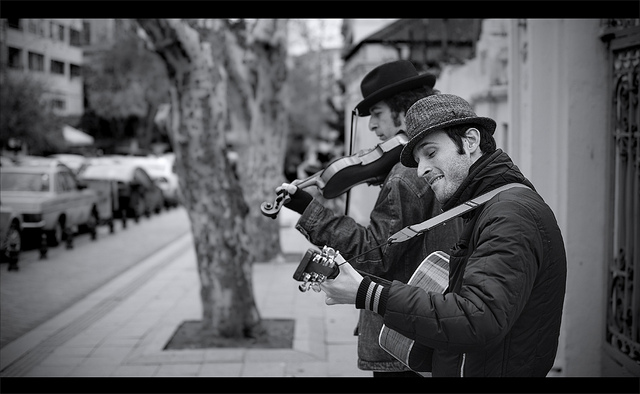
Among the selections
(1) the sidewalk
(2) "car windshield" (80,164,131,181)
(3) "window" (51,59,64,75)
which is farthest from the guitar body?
(3) "window" (51,59,64,75)

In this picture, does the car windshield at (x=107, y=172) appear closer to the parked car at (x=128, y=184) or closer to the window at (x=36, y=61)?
the parked car at (x=128, y=184)

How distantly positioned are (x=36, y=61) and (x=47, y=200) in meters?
5.18

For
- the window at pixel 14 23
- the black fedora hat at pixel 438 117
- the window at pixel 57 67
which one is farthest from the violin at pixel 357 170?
the window at pixel 57 67

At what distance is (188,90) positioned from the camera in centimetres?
768

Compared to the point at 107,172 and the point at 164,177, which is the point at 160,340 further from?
the point at 164,177

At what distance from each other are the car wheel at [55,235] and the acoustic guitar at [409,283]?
45.4 feet

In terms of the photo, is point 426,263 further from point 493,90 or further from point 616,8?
point 493,90

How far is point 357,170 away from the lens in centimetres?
340

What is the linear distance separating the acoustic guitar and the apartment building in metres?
4.62

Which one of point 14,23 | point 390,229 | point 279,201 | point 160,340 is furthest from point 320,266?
point 14,23

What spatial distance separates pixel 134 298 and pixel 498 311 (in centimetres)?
880

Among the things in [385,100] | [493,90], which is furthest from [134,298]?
[385,100]

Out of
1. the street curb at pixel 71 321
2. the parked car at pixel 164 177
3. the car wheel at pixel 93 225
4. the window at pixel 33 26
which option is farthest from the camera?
the parked car at pixel 164 177

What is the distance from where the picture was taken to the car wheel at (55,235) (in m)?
15.5
